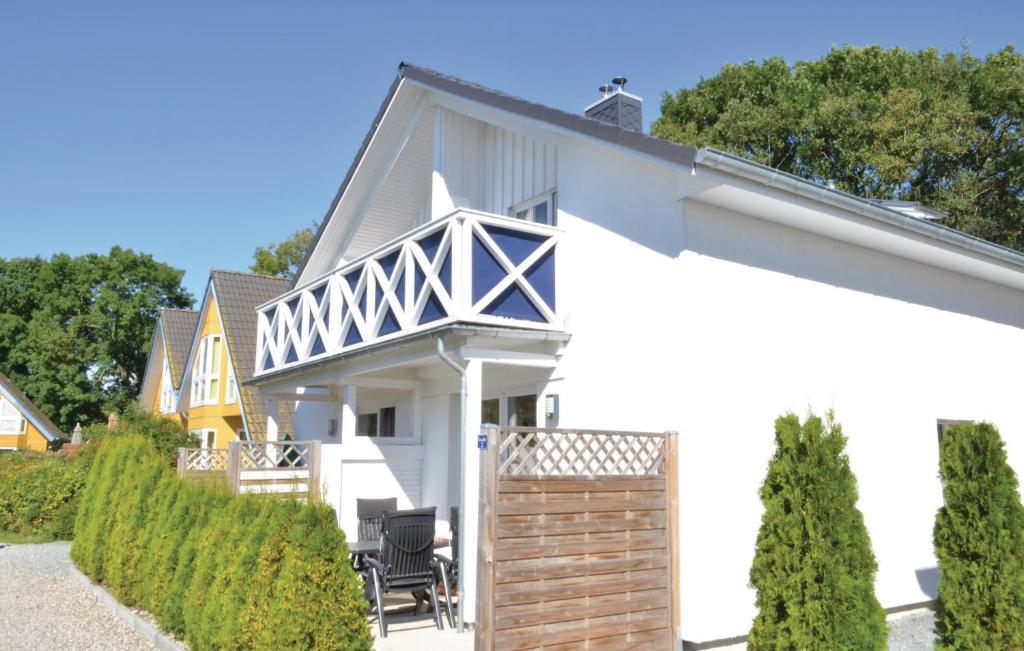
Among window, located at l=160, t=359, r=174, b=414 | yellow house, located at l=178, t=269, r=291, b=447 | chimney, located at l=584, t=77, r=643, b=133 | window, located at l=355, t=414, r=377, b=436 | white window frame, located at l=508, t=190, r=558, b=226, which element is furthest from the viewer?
window, located at l=160, t=359, r=174, b=414

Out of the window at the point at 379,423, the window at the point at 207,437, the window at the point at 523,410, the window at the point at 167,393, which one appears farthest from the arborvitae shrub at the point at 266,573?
the window at the point at 167,393

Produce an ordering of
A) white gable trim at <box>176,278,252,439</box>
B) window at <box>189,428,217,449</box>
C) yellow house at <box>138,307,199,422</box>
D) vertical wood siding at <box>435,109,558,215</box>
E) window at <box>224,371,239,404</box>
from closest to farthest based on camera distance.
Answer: vertical wood siding at <box>435,109,558,215</box>
white gable trim at <box>176,278,252,439</box>
window at <box>224,371,239,404</box>
window at <box>189,428,217,449</box>
yellow house at <box>138,307,199,422</box>

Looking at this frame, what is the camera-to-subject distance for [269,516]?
20.7 feet

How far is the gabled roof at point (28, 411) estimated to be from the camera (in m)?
42.3

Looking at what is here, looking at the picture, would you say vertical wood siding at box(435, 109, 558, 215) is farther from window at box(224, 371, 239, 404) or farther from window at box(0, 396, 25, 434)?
window at box(0, 396, 25, 434)

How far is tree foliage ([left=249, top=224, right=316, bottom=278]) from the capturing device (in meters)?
45.9

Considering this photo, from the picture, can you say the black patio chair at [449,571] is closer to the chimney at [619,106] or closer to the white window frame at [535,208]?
the white window frame at [535,208]

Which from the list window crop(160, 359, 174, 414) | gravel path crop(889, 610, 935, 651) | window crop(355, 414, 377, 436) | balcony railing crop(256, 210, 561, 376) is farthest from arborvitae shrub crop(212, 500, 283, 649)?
window crop(160, 359, 174, 414)

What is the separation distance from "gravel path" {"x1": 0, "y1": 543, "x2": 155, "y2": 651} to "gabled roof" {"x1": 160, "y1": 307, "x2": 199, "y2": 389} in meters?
17.7

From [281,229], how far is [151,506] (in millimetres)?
39332

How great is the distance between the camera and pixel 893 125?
24.8 meters

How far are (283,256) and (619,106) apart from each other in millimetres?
38314

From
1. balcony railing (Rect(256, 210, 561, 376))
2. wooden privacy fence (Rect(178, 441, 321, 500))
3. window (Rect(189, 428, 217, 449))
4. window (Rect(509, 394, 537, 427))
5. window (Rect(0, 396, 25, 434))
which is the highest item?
balcony railing (Rect(256, 210, 561, 376))

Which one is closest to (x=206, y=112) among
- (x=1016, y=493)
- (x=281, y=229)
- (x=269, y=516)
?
(x=269, y=516)
